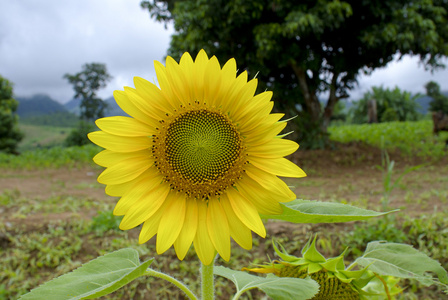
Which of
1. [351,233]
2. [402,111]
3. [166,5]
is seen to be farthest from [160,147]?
[402,111]

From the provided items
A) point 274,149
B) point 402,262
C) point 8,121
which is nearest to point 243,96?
point 274,149

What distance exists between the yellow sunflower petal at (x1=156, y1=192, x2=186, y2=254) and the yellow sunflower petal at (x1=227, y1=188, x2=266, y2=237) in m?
0.11

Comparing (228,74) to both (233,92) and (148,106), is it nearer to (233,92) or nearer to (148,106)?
(233,92)

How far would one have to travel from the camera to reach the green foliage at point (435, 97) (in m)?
22.0

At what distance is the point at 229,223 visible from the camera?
74 cm

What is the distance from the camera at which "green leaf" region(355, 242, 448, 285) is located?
30.8 inches

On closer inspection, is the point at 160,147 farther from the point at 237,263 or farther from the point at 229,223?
the point at 237,263

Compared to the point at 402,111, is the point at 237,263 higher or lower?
lower

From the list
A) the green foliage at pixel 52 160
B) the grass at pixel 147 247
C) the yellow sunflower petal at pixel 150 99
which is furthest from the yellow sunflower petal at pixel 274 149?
the green foliage at pixel 52 160

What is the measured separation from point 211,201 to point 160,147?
6.5 inches

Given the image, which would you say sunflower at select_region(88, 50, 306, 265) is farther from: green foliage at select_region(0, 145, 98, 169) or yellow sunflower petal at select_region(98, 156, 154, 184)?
green foliage at select_region(0, 145, 98, 169)

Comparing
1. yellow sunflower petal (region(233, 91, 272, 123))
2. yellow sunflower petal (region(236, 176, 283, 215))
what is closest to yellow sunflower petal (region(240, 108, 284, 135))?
yellow sunflower petal (region(233, 91, 272, 123))

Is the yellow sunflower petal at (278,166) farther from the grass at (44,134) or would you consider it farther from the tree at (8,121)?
the grass at (44,134)

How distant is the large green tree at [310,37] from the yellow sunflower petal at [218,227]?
21.4 ft
